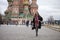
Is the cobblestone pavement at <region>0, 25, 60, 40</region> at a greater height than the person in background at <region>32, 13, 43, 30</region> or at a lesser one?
lesser

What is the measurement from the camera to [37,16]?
10.0 ft

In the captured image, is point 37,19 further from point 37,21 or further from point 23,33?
point 23,33

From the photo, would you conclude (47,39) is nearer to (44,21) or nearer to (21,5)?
(44,21)

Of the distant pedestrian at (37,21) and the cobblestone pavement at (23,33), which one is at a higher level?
the distant pedestrian at (37,21)

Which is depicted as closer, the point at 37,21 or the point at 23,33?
the point at 37,21

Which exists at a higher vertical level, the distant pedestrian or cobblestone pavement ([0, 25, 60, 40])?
the distant pedestrian

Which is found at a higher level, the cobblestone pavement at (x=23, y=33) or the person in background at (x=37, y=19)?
the person in background at (x=37, y=19)

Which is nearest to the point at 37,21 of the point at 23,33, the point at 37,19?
the point at 37,19

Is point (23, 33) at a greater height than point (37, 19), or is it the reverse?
point (37, 19)

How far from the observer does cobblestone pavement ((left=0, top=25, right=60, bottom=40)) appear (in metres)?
3.03

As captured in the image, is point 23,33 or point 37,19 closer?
point 37,19

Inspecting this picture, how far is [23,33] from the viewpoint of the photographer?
3.15 metres

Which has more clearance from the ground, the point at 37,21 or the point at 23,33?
the point at 37,21

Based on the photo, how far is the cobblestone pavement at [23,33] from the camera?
9.95 feet
